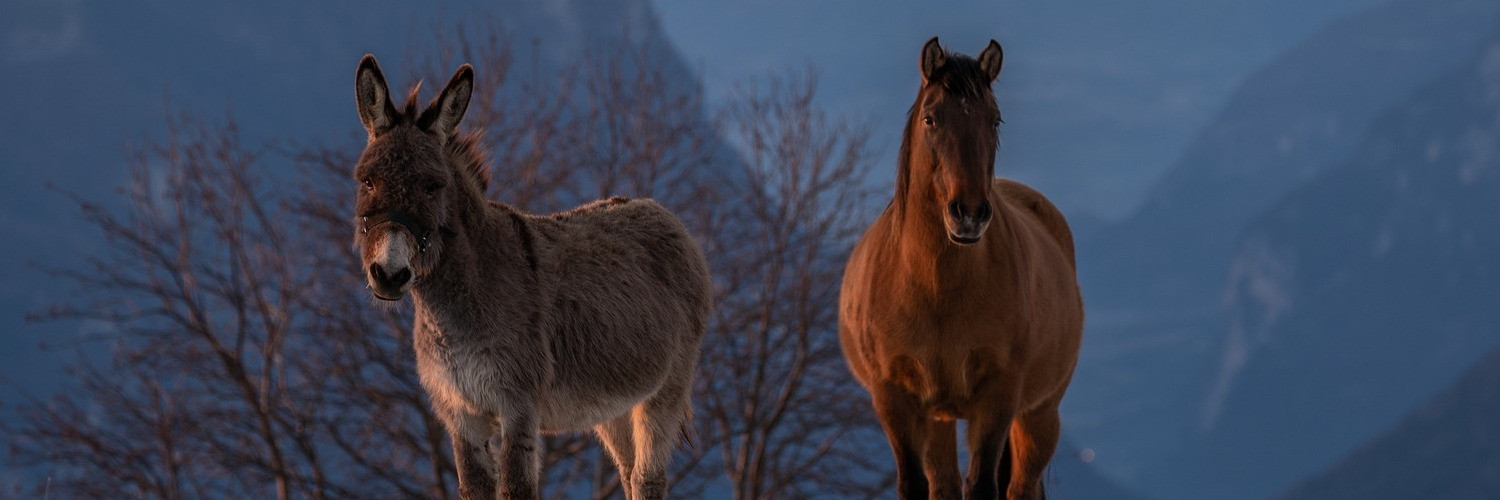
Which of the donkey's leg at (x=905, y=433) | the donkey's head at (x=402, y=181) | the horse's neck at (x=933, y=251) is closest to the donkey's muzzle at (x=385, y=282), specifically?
the donkey's head at (x=402, y=181)

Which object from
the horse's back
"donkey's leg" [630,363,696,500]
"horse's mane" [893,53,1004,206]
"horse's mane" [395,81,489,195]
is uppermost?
the horse's back

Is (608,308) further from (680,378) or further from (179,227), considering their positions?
(179,227)

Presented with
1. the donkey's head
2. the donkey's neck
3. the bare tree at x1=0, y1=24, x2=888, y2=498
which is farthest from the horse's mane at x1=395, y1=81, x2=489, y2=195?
the bare tree at x1=0, y1=24, x2=888, y2=498

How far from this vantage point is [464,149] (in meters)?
6.33

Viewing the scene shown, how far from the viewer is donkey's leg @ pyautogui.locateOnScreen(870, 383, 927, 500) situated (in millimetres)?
7688

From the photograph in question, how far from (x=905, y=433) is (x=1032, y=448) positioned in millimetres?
1733

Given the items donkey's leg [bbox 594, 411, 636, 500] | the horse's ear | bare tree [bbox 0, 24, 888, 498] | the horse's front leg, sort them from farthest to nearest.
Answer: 1. bare tree [bbox 0, 24, 888, 498]
2. donkey's leg [bbox 594, 411, 636, 500]
3. the horse's ear
4. the horse's front leg

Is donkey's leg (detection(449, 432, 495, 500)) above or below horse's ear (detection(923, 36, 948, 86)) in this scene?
below

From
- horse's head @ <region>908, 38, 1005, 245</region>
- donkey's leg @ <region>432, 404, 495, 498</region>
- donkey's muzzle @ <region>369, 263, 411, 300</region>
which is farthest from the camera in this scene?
horse's head @ <region>908, 38, 1005, 245</region>

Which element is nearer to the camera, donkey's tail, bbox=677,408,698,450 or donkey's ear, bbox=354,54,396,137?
donkey's ear, bbox=354,54,396,137

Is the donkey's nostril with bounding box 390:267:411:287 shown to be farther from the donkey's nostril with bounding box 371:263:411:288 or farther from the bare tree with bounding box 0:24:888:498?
the bare tree with bounding box 0:24:888:498

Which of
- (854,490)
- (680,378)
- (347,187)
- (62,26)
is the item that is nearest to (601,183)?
(347,187)

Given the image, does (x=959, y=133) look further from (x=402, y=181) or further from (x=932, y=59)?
(x=402, y=181)

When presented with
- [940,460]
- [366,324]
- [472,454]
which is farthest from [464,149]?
[366,324]
